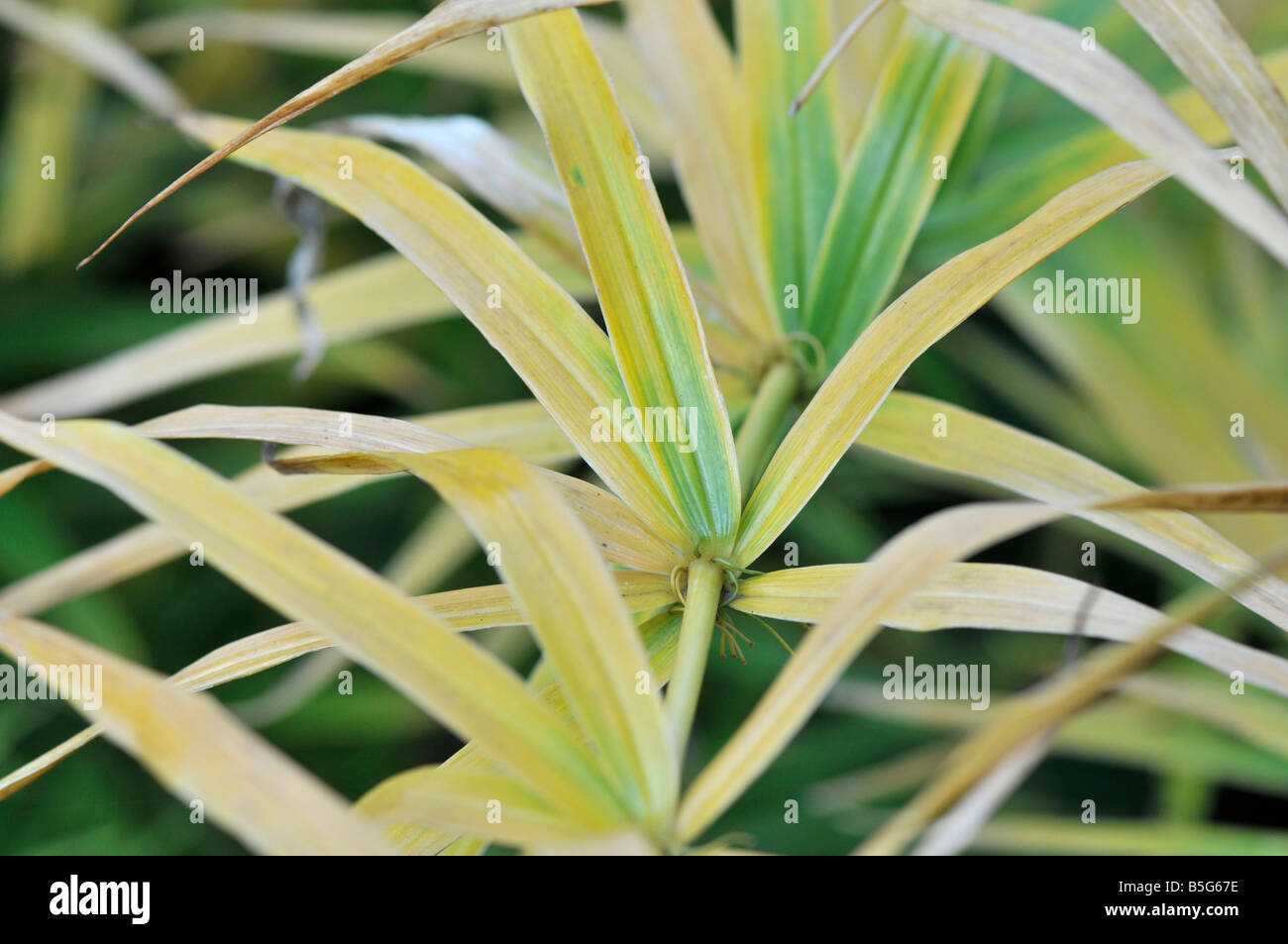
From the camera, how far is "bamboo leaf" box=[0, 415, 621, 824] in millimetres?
257

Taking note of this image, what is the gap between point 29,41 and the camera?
101 centimetres

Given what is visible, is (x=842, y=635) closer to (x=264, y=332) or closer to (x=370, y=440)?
(x=370, y=440)

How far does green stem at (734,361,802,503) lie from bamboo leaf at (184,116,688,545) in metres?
0.06

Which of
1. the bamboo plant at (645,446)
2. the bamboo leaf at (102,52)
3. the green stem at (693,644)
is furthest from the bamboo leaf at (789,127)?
the bamboo leaf at (102,52)

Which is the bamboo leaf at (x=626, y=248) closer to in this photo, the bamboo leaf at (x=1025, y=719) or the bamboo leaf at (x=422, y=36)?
the bamboo leaf at (x=422, y=36)

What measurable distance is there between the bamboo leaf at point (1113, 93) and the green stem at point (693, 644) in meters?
0.19

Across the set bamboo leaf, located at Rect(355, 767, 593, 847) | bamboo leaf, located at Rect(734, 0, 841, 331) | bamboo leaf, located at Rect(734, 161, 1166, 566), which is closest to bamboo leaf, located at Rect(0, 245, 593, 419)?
bamboo leaf, located at Rect(734, 0, 841, 331)

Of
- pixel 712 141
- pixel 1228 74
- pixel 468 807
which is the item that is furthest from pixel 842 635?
pixel 712 141

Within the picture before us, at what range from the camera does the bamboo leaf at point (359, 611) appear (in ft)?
0.84

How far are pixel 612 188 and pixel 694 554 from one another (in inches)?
5.7

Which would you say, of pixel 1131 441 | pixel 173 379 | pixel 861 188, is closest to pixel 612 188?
pixel 861 188

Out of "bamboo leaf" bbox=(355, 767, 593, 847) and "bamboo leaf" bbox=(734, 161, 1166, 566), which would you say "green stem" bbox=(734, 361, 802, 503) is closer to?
"bamboo leaf" bbox=(734, 161, 1166, 566)

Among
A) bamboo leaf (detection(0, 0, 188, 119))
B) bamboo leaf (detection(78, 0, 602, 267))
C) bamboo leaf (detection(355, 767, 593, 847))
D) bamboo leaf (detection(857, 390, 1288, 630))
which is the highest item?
bamboo leaf (detection(0, 0, 188, 119))

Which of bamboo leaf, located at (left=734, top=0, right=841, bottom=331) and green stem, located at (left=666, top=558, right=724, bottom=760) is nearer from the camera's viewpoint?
green stem, located at (left=666, top=558, right=724, bottom=760)
